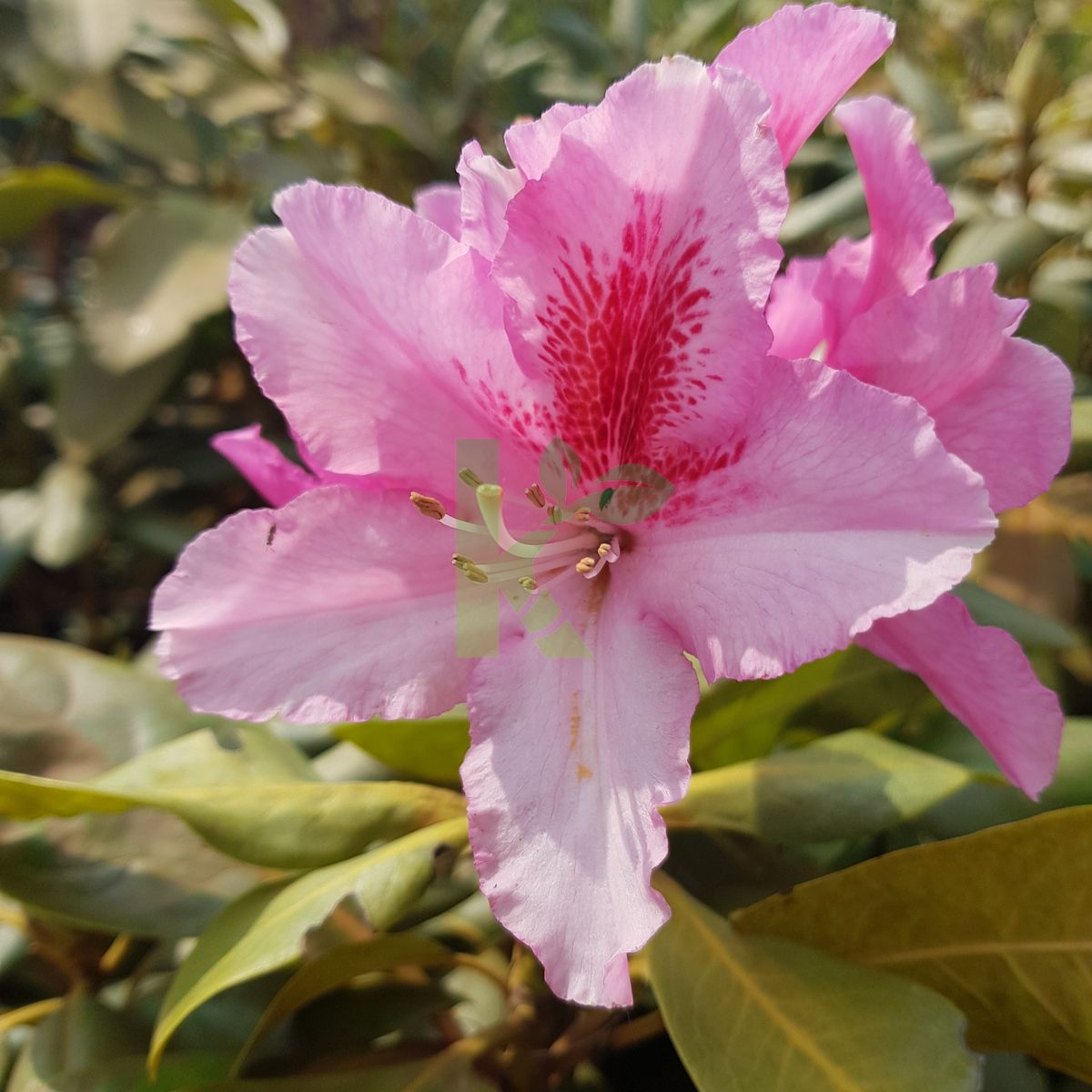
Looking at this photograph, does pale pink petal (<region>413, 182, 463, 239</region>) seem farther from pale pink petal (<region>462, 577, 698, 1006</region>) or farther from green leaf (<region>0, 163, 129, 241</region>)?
green leaf (<region>0, 163, 129, 241</region>)

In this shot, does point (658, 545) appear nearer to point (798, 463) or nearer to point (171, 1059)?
point (798, 463)

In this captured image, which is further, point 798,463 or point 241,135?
point 241,135

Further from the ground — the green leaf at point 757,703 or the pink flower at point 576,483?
the pink flower at point 576,483

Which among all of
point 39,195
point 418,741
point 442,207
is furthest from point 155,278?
point 418,741

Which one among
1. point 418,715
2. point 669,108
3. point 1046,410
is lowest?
point 418,715

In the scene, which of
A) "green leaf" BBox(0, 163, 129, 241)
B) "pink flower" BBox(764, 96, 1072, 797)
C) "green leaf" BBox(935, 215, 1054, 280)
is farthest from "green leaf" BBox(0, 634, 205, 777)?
"green leaf" BBox(935, 215, 1054, 280)

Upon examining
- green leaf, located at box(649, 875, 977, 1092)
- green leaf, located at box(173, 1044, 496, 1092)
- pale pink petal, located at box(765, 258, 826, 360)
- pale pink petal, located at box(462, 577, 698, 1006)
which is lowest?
green leaf, located at box(173, 1044, 496, 1092)

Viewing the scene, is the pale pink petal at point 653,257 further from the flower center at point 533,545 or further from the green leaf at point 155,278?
the green leaf at point 155,278

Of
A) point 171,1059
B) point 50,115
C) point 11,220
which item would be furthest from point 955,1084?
point 50,115

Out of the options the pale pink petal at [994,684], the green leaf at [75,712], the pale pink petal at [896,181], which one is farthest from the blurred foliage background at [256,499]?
the pale pink petal at [896,181]
